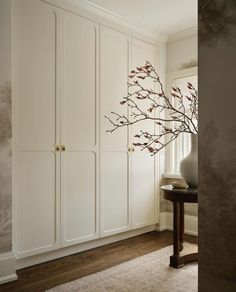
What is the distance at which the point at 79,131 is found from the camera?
2.95 metres

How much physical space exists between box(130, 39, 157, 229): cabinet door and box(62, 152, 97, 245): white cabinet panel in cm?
63

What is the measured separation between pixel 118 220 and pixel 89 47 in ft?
6.39

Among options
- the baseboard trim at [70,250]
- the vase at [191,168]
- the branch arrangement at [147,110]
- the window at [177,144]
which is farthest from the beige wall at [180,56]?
the vase at [191,168]

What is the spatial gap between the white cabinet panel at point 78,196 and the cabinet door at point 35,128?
11 centimetres

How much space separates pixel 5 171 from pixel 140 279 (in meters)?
1.39

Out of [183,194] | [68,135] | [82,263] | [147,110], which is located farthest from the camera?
[147,110]

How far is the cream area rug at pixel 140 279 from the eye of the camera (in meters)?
2.13

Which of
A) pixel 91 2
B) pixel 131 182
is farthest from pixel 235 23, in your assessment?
pixel 131 182

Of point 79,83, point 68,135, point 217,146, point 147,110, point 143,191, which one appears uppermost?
point 79,83

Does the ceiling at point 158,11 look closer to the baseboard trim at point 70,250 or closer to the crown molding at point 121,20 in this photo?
the crown molding at point 121,20

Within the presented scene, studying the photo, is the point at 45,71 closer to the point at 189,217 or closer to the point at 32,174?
the point at 32,174

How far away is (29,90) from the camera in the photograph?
257cm

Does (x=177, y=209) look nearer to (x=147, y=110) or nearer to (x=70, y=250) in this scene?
(x=70, y=250)

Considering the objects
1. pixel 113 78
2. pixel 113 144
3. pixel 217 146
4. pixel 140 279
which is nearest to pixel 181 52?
pixel 113 78
